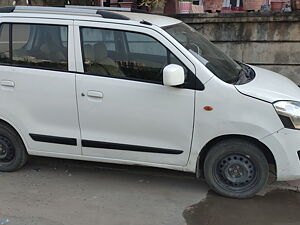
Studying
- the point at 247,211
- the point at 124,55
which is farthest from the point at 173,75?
the point at 247,211

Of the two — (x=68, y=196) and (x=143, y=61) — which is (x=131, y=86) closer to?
(x=143, y=61)

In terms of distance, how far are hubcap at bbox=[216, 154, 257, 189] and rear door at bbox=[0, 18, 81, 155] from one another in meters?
1.59

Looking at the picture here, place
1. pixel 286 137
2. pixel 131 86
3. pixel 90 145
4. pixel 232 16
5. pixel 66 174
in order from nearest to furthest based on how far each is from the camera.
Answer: pixel 286 137 < pixel 131 86 < pixel 90 145 < pixel 66 174 < pixel 232 16

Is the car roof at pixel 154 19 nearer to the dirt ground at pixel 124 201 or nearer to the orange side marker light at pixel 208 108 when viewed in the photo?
the orange side marker light at pixel 208 108

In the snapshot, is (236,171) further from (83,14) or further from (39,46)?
(39,46)

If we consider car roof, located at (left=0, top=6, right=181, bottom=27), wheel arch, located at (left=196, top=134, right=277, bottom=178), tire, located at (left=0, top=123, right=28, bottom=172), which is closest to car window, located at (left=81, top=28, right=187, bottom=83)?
car roof, located at (left=0, top=6, right=181, bottom=27)

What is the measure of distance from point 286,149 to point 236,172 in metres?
0.57

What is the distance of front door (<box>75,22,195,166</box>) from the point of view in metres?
3.78

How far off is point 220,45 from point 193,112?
3659 millimetres

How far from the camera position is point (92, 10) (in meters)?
4.11

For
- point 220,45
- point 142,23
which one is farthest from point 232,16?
point 142,23

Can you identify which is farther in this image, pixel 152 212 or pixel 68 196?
pixel 68 196

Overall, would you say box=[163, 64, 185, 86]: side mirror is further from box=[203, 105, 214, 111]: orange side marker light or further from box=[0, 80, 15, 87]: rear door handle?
box=[0, 80, 15, 87]: rear door handle

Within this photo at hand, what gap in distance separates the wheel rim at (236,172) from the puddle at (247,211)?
156 millimetres
